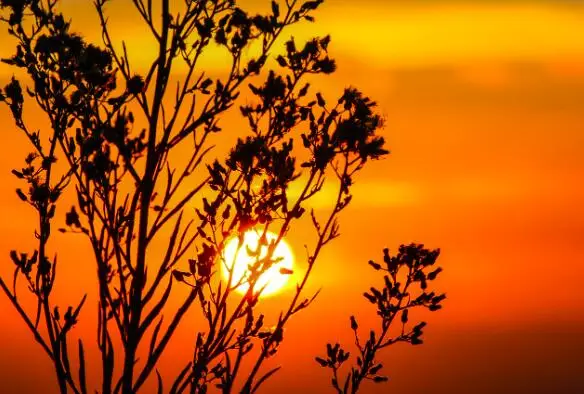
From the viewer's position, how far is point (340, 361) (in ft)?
42.4

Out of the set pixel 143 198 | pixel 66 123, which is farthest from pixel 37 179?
pixel 143 198

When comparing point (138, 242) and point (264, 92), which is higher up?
point (264, 92)

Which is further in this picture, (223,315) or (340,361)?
(340,361)

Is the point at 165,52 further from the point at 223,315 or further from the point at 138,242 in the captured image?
the point at 223,315

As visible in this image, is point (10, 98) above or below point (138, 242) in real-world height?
above

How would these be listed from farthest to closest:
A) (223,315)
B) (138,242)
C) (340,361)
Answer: (340,361) → (223,315) → (138,242)

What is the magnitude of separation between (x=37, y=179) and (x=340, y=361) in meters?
4.49

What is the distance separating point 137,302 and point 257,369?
1.59 metres

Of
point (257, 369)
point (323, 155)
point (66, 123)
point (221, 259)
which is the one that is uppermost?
point (66, 123)

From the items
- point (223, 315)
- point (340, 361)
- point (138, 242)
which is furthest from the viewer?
point (340, 361)

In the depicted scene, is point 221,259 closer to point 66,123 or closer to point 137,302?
point 137,302

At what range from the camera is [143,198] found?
394 inches

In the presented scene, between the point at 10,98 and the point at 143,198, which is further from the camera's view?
the point at 10,98

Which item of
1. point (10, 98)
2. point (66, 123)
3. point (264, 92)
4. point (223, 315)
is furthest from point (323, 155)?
point (10, 98)
